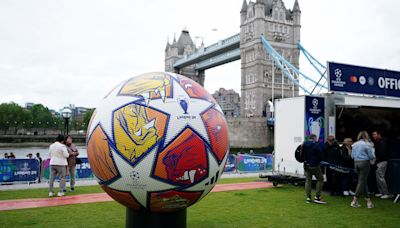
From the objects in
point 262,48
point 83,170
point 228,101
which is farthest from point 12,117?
point 83,170

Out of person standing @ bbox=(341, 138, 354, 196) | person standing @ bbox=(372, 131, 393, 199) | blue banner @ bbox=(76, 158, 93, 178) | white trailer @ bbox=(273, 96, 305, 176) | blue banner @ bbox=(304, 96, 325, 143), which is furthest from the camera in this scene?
blue banner @ bbox=(76, 158, 93, 178)

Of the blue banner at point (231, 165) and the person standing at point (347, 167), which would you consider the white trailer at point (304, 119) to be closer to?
the person standing at point (347, 167)

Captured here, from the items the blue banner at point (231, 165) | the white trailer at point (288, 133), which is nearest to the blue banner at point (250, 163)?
the blue banner at point (231, 165)

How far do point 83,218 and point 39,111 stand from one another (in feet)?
475

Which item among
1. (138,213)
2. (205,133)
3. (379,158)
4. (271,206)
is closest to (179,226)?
(138,213)

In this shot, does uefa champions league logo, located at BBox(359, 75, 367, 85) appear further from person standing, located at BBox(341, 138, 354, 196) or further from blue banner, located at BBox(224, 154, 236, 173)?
blue banner, located at BBox(224, 154, 236, 173)

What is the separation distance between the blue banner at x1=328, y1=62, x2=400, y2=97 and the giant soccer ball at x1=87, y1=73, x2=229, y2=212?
28.6 feet

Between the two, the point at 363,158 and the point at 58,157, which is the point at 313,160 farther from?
the point at 58,157

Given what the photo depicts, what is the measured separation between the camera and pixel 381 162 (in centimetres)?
1091

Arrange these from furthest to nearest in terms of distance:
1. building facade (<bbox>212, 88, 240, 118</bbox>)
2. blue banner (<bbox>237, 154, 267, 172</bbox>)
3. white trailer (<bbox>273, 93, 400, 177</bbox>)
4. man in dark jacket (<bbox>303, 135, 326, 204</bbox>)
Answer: building facade (<bbox>212, 88, 240, 118</bbox>) → blue banner (<bbox>237, 154, 267, 172</bbox>) → white trailer (<bbox>273, 93, 400, 177</bbox>) → man in dark jacket (<bbox>303, 135, 326, 204</bbox>)

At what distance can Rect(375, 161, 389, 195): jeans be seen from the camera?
10.9 metres

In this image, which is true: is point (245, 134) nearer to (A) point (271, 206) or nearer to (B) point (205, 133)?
(A) point (271, 206)

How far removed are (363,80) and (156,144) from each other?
1109 cm

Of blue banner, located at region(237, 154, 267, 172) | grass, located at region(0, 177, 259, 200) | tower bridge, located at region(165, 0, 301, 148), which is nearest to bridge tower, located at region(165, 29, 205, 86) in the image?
tower bridge, located at region(165, 0, 301, 148)
